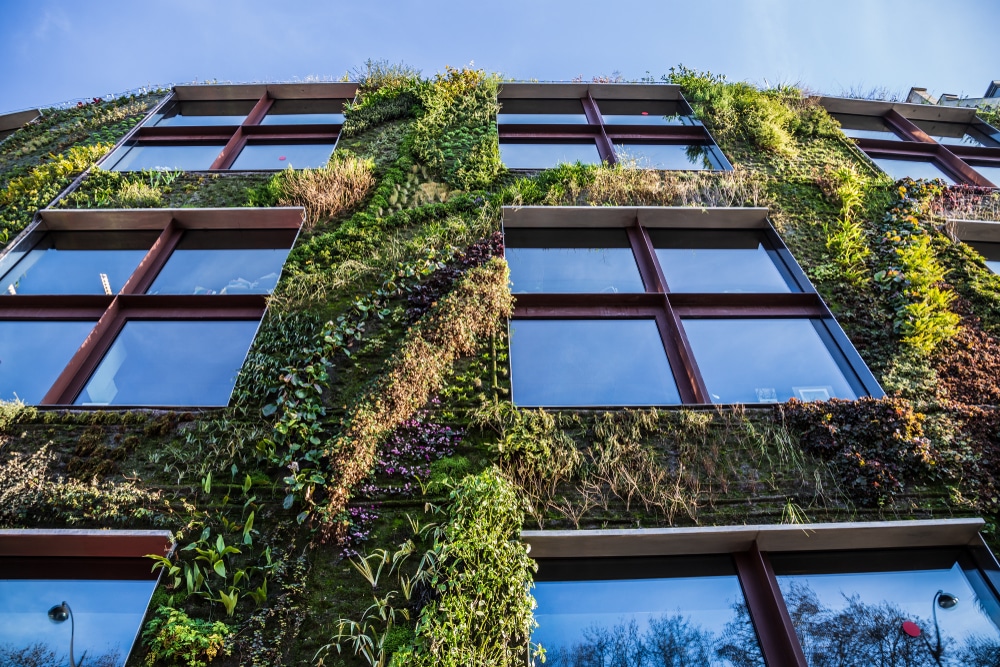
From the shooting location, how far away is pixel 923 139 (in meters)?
12.5

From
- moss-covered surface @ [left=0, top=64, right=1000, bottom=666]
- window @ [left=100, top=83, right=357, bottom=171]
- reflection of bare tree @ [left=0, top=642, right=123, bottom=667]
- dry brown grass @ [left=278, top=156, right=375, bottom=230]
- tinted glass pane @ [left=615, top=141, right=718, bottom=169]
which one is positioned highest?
window @ [left=100, top=83, right=357, bottom=171]

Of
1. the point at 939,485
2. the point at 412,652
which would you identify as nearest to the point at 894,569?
the point at 939,485

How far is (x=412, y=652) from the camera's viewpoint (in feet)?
15.4

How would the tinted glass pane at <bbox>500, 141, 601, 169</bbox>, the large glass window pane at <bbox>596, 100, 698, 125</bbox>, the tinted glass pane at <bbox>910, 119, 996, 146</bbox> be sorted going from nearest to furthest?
the tinted glass pane at <bbox>500, 141, 601, 169</bbox>
the large glass window pane at <bbox>596, 100, 698, 125</bbox>
the tinted glass pane at <bbox>910, 119, 996, 146</bbox>

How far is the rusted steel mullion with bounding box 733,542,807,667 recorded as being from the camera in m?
5.23

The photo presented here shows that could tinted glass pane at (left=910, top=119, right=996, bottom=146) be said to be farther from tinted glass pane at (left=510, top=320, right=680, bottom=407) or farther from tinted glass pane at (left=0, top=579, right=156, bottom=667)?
tinted glass pane at (left=0, top=579, right=156, bottom=667)

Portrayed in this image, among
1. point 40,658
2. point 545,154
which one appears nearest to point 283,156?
point 545,154

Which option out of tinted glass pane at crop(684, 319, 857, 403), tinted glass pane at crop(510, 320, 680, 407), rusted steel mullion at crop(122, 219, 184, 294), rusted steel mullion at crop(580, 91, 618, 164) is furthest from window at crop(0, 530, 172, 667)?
rusted steel mullion at crop(580, 91, 618, 164)

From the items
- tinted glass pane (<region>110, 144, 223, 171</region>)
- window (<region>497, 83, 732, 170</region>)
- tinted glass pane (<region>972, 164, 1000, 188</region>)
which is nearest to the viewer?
tinted glass pane (<region>110, 144, 223, 171</region>)

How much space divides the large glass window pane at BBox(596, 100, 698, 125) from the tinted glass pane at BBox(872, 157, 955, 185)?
335cm

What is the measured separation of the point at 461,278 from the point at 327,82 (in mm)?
7726

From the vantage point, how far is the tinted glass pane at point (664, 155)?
10.9 m

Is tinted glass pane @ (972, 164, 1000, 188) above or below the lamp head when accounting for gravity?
above

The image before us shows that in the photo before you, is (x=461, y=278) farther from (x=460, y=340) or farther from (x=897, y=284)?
(x=897, y=284)
